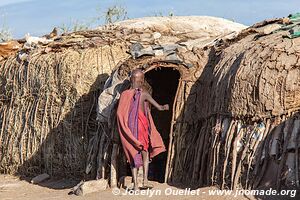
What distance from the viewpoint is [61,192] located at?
10195 millimetres

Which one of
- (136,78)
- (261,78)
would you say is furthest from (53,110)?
(261,78)

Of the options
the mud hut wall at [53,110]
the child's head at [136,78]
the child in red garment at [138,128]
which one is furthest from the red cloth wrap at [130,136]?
the mud hut wall at [53,110]

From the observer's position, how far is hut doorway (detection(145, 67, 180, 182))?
11.1 m

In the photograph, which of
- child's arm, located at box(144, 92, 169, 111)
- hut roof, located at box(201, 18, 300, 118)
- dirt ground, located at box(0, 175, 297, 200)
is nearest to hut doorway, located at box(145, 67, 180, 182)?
dirt ground, located at box(0, 175, 297, 200)

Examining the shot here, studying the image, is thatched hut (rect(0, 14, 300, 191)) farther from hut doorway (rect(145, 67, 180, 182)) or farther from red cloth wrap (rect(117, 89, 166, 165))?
red cloth wrap (rect(117, 89, 166, 165))

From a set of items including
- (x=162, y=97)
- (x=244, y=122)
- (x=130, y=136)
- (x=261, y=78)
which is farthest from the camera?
(x=162, y=97)

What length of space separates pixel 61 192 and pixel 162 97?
270cm

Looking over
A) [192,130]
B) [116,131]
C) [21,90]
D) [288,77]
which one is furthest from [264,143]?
[21,90]

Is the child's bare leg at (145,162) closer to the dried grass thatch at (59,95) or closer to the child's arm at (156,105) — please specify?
the child's arm at (156,105)

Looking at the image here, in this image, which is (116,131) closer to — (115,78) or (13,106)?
(115,78)

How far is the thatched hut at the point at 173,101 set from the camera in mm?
8125

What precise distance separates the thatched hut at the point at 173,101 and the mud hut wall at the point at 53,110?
0.07 feet

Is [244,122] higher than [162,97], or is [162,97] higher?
[162,97]

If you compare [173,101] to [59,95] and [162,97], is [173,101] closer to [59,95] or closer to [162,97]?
[162,97]
